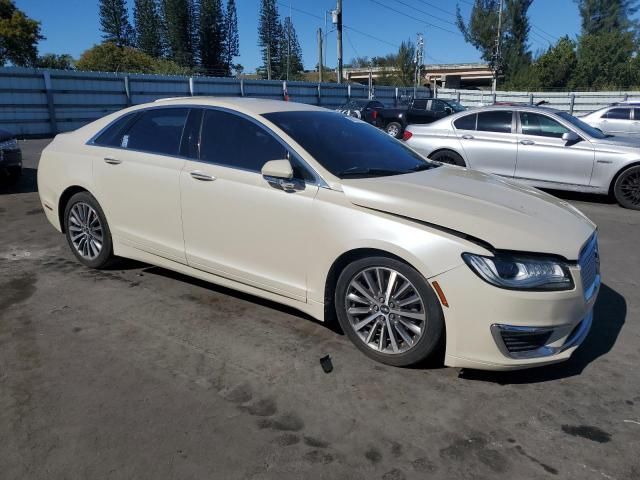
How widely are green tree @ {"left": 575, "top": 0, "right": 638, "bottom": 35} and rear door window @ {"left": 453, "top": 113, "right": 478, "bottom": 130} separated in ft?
232

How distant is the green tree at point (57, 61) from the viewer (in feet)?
211

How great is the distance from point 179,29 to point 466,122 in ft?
246

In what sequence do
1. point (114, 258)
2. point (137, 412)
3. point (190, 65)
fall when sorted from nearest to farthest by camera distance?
point (137, 412)
point (114, 258)
point (190, 65)

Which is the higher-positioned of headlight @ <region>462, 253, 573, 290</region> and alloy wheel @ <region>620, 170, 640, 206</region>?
headlight @ <region>462, 253, 573, 290</region>

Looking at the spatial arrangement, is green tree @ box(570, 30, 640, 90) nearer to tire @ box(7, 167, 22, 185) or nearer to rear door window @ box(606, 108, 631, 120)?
rear door window @ box(606, 108, 631, 120)

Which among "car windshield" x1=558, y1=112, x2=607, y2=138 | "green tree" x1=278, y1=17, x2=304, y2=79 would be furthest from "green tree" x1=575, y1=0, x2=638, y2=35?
"car windshield" x1=558, y1=112, x2=607, y2=138

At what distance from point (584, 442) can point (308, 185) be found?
2141 millimetres

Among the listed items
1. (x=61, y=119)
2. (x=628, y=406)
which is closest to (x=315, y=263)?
(x=628, y=406)

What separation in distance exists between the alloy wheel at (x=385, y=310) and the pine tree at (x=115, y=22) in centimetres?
7780

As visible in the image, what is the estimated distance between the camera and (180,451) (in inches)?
98.8

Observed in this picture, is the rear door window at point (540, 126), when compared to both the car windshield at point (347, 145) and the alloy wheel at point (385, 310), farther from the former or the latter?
the alloy wheel at point (385, 310)

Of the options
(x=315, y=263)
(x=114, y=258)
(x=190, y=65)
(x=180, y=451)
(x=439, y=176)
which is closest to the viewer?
(x=180, y=451)

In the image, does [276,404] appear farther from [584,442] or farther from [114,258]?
[114,258]

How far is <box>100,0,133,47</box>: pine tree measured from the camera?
69.8m
